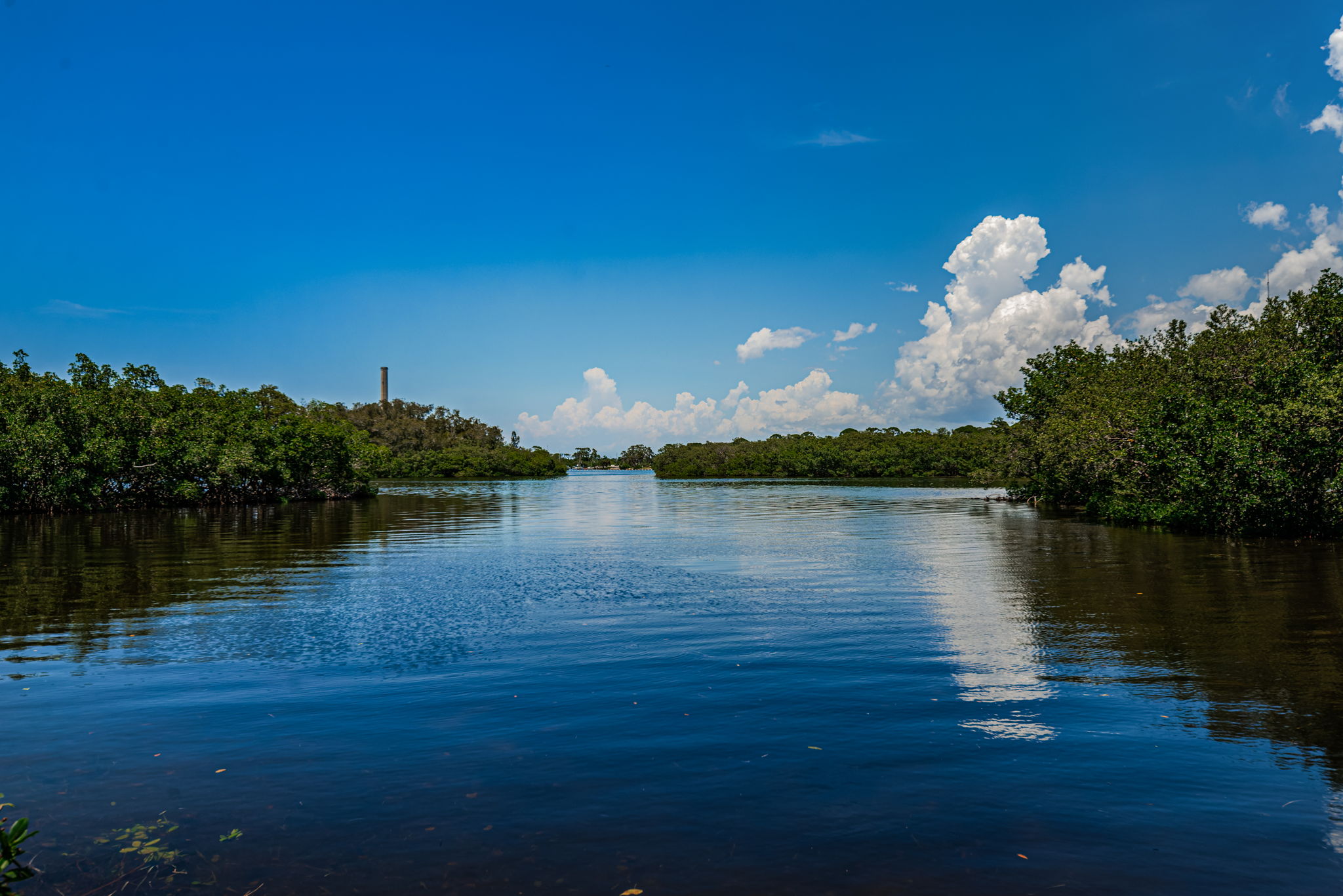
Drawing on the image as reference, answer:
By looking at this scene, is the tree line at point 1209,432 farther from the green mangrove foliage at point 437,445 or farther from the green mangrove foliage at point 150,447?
the green mangrove foliage at point 437,445

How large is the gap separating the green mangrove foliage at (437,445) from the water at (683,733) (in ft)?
403

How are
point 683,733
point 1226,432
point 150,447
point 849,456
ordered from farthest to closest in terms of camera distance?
point 849,456, point 150,447, point 1226,432, point 683,733

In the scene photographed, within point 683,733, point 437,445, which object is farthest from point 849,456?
point 683,733

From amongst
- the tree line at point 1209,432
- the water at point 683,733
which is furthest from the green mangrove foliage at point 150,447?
the tree line at point 1209,432

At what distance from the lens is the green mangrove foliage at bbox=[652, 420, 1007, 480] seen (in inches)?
5748

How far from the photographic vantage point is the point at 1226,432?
2838cm

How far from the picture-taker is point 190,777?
6930 millimetres

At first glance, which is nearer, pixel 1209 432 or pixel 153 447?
pixel 1209 432

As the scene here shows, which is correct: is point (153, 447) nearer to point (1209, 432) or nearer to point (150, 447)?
point (150, 447)

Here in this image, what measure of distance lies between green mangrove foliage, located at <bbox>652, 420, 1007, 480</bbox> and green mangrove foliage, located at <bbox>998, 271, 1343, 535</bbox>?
280ft

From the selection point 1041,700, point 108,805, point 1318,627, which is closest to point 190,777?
point 108,805

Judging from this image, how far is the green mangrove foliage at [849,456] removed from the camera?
146000 mm

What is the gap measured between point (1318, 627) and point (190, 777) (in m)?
16.1

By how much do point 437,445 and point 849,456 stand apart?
83958 millimetres
